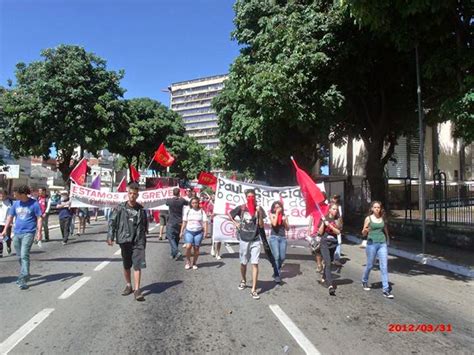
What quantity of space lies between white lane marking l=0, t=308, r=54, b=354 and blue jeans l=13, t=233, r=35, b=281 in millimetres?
1751

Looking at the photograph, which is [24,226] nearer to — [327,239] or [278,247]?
[278,247]

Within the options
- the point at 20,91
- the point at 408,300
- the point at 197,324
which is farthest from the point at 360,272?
the point at 20,91

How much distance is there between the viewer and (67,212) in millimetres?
15938

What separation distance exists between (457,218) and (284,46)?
809 cm

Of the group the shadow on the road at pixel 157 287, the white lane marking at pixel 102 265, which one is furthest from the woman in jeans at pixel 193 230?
the white lane marking at pixel 102 265

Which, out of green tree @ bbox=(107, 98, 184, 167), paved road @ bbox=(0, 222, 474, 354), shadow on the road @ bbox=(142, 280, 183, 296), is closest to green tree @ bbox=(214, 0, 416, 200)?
paved road @ bbox=(0, 222, 474, 354)

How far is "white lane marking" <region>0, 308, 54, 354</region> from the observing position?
17.7 ft

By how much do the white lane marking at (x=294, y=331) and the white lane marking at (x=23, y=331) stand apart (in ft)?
10.5

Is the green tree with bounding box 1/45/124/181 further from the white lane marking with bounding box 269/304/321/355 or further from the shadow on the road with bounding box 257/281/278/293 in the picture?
the white lane marking with bounding box 269/304/321/355

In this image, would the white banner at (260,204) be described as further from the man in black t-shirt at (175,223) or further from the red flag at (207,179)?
the red flag at (207,179)

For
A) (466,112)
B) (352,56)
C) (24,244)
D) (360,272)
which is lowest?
(360,272)

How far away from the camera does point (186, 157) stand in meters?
53.7

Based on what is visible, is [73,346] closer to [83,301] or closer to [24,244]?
[83,301]

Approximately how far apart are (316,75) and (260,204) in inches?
218
